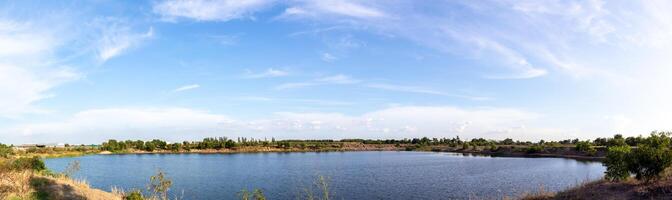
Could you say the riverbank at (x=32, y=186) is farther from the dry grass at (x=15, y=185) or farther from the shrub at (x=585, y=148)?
the shrub at (x=585, y=148)

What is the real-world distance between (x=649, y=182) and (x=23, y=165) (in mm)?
45796

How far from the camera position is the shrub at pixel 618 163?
2883cm

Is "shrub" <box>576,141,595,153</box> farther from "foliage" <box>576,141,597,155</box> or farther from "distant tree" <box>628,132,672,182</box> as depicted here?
"distant tree" <box>628,132,672,182</box>

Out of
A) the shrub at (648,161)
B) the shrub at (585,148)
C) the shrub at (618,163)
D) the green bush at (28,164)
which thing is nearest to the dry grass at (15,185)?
the green bush at (28,164)

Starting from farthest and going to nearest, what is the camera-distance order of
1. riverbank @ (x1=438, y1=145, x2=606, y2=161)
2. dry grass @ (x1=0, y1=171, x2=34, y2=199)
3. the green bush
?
1. riverbank @ (x1=438, y1=145, x2=606, y2=161)
2. the green bush
3. dry grass @ (x1=0, y1=171, x2=34, y2=199)

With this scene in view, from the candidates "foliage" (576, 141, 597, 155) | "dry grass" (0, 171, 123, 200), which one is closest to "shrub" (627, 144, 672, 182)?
"dry grass" (0, 171, 123, 200)

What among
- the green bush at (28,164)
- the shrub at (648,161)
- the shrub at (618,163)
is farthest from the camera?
the green bush at (28,164)

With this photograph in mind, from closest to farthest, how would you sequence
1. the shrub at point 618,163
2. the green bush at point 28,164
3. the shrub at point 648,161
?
the shrub at point 648,161 → the shrub at point 618,163 → the green bush at point 28,164

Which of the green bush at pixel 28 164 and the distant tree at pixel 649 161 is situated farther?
the green bush at pixel 28 164

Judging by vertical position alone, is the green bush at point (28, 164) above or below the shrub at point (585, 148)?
above

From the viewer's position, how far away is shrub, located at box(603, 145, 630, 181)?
28.8m

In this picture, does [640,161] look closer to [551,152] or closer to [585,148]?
[585,148]

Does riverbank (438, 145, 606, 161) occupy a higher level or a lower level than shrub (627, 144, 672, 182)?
lower

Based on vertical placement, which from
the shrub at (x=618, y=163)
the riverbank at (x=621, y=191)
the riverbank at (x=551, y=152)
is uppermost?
the shrub at (x=618, y=163)
